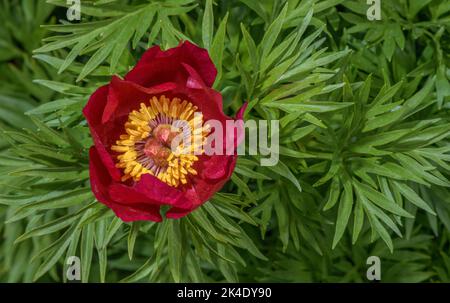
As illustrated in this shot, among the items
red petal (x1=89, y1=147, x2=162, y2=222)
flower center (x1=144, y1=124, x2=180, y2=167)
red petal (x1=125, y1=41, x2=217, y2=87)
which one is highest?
red petal (x1=125, y1=41, x2=217, y2=87)

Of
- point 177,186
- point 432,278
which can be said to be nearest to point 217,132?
point 177,186

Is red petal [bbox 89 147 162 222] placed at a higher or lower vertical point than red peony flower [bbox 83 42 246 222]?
lower

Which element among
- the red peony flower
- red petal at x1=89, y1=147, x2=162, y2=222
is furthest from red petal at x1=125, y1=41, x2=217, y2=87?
red petal at x1=89, y1=147, x2=162, y2=222

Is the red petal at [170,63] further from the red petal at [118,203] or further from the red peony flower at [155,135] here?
the red petal at [118,203]

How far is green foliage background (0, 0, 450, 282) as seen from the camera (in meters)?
0.99

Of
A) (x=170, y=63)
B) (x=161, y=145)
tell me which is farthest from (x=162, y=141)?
(x=170, y=63)

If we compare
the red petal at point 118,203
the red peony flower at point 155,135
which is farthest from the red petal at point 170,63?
the red petal at point 118,203

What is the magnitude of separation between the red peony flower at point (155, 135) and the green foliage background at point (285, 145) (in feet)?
0.17

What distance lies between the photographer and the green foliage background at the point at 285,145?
986 millimetres

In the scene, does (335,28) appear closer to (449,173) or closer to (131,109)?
(449,173)

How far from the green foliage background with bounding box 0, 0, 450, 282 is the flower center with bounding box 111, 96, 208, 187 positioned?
0.06m

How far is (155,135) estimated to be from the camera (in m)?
1.00

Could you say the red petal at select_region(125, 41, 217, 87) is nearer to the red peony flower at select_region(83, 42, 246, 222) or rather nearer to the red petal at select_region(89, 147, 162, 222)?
the red peony flower at select_region(83, 42, 246, 222)

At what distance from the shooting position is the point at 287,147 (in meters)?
1.05
